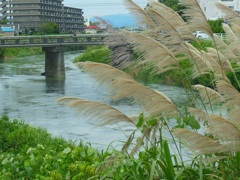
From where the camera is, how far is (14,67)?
47156 millimetres

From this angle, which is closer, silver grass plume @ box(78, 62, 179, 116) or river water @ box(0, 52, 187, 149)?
silver grass plume @ box(78, 62, 179, 116)

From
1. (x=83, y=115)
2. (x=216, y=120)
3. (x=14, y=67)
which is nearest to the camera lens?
(x=216, y=120)

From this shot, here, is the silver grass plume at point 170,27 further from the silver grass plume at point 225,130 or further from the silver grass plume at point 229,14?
the silver grass plume at point 225,130

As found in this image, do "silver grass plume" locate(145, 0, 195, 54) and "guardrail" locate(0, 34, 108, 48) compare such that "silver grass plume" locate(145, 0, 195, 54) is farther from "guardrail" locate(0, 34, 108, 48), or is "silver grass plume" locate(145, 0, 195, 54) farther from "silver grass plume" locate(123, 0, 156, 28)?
"guardrail" locate(0, 34, 108, 48)

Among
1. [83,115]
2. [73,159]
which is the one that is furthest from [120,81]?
[73,159]

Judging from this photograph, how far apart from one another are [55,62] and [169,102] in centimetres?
3943

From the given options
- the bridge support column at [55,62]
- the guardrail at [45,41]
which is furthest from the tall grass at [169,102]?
the guardrail at [45,41]

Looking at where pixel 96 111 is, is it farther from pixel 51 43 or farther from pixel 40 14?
pixel 40 14

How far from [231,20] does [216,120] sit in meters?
1.55

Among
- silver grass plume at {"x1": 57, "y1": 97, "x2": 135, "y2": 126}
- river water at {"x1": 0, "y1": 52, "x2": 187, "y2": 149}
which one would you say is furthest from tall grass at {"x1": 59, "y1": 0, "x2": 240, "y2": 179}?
river water at {"x1": 0, "y1": 52, "x2": 187, "y2": 149}

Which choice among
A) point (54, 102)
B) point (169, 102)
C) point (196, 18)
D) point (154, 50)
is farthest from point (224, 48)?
point (54, 102)

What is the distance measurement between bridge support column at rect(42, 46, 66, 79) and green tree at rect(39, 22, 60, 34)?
1608 inches

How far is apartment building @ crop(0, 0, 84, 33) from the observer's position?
301 feet

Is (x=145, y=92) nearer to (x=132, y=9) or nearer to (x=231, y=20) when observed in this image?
(x=132, y=9)
